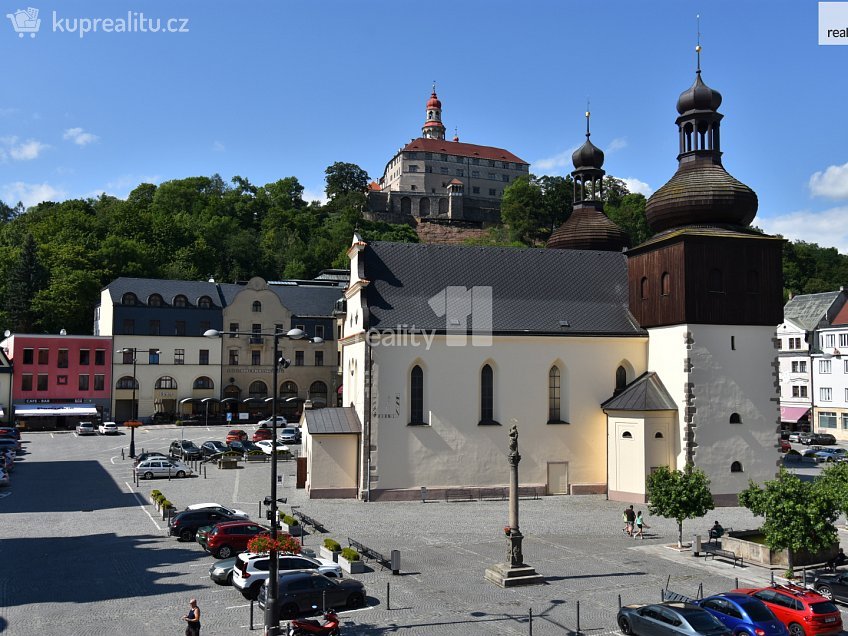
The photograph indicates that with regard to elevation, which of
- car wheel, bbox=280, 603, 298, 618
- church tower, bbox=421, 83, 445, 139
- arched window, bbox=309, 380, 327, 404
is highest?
church tower, bbox=421, 83, 445, 139

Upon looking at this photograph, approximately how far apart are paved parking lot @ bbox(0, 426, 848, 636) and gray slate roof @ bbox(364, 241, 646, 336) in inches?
348

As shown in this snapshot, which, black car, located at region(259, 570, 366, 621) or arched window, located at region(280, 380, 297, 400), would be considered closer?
black car, located at region(259, 570, 366, 621)

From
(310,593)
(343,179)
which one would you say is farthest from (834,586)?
(343,179)

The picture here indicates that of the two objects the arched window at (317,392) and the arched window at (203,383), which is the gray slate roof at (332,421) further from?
the arched window at (317,392)

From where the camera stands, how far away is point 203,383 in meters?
77.3

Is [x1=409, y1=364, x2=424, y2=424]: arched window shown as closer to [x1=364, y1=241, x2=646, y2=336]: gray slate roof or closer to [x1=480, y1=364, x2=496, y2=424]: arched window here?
[x1=364, y1=241, x2=646, y2=336]: gray slate roof

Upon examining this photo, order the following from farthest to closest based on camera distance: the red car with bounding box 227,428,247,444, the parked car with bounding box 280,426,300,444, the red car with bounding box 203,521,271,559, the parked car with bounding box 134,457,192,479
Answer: the parked car with bounding box 280,426,300,444, the red car with bounding box 227,428,247,444, the parked car with bounding box 134,457,192,479, the red car with bounding box 203,521,271,559

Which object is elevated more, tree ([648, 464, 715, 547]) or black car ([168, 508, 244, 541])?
tree ([648, 464, 715, 547])

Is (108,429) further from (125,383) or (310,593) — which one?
(310,593)

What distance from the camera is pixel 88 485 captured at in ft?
138

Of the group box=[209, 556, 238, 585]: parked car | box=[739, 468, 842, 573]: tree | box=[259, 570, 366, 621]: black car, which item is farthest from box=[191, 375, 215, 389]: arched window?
box=[739, 468, 842, 573]: tree

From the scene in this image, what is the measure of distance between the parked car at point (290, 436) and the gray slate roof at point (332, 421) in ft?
72.1

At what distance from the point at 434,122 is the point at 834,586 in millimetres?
165278

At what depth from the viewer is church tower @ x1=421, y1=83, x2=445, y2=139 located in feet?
588
